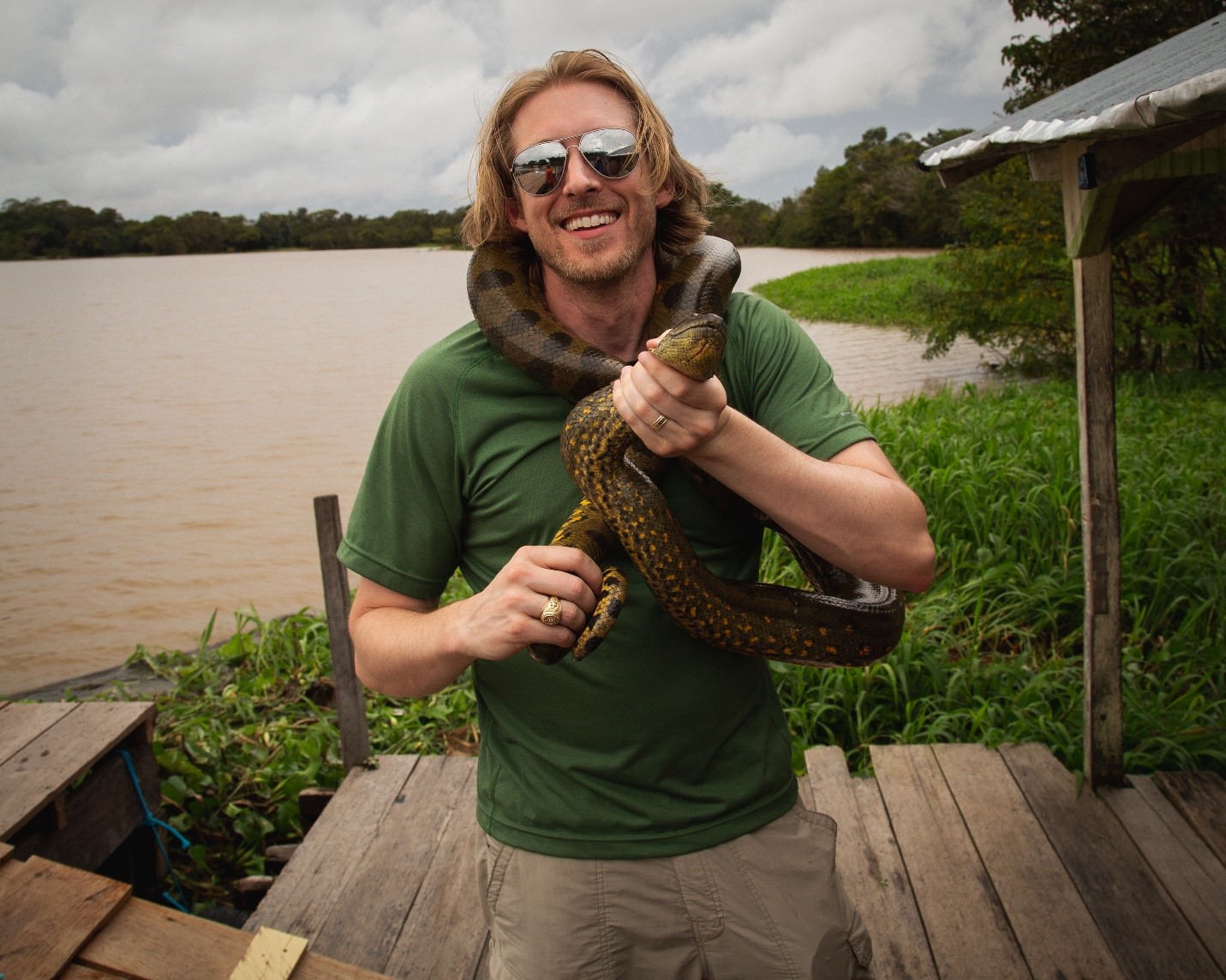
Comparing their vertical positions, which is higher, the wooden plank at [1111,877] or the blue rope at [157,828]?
the wooden plank at [1111,877]

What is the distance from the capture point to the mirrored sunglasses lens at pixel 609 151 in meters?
1.99

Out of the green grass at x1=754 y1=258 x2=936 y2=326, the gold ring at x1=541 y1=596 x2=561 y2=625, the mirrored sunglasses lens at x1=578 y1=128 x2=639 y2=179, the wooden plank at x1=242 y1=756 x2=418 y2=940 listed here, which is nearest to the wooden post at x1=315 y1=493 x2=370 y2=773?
the wooden plank at x1=242 y1=756 x2=418 y2=940

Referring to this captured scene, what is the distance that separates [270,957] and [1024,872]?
2332mm

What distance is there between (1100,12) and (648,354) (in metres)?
12.5

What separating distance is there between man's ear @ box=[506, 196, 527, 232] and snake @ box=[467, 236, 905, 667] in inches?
3.5

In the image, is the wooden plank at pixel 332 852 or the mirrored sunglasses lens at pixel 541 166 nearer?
the mirrored sunglasses lens at pixel 541 166

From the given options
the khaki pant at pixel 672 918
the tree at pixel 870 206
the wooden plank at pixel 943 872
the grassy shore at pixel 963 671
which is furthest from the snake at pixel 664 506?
the tree at pixel 870 206

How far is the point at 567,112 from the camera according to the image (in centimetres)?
206

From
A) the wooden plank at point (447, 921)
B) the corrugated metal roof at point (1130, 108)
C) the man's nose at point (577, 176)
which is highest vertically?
the corrugated metal roof at point (1130, 108)

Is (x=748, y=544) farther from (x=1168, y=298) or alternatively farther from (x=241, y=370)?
(x=241, y=370)

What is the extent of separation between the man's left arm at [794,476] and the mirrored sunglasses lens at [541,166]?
0.65 metres

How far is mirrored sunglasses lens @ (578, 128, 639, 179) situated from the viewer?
1.99m

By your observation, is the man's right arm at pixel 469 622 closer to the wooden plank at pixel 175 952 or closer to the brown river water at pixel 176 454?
the wooden plank at pixel 175 952

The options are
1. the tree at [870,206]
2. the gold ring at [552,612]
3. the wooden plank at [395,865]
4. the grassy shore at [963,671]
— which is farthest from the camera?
the tree at [870,206]
